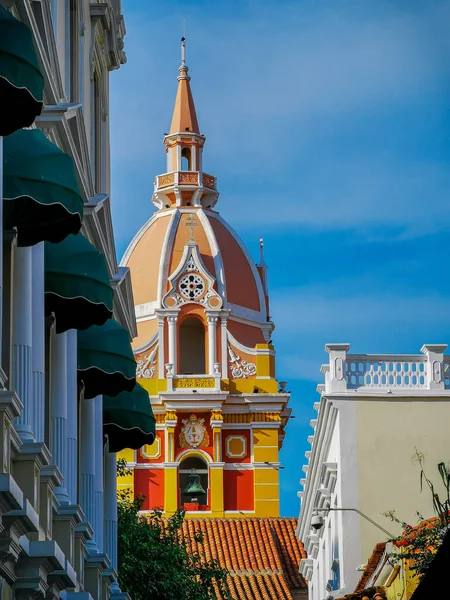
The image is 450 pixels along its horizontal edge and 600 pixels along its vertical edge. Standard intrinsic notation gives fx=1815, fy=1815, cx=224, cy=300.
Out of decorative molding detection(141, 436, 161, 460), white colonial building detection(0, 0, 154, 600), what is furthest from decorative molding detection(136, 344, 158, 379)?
white colonial building detection(0, 0, 154, 600)

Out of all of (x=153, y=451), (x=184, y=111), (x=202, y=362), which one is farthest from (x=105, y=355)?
(x=184, y=111)

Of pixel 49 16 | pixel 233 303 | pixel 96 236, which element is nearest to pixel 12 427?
pixel 49 16

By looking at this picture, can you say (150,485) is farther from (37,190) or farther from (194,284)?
(37,190)

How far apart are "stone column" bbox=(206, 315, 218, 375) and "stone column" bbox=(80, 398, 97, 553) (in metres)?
37.9

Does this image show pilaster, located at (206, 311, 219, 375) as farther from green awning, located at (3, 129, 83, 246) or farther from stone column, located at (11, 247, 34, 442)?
green awning, located at (3, 129, 83, 246)

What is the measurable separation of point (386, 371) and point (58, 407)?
19.3 m

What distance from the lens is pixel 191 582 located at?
3206cm

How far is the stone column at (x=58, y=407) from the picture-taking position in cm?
1762

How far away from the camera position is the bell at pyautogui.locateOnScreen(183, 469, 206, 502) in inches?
2098

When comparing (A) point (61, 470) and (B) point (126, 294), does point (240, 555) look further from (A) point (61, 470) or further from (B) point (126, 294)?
(A) point (61, 470)

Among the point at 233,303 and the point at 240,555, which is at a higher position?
the point at 233,303

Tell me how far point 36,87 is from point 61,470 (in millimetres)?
5372

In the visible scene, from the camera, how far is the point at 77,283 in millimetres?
16750

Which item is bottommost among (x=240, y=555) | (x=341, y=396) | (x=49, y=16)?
(x=240, y=555)
